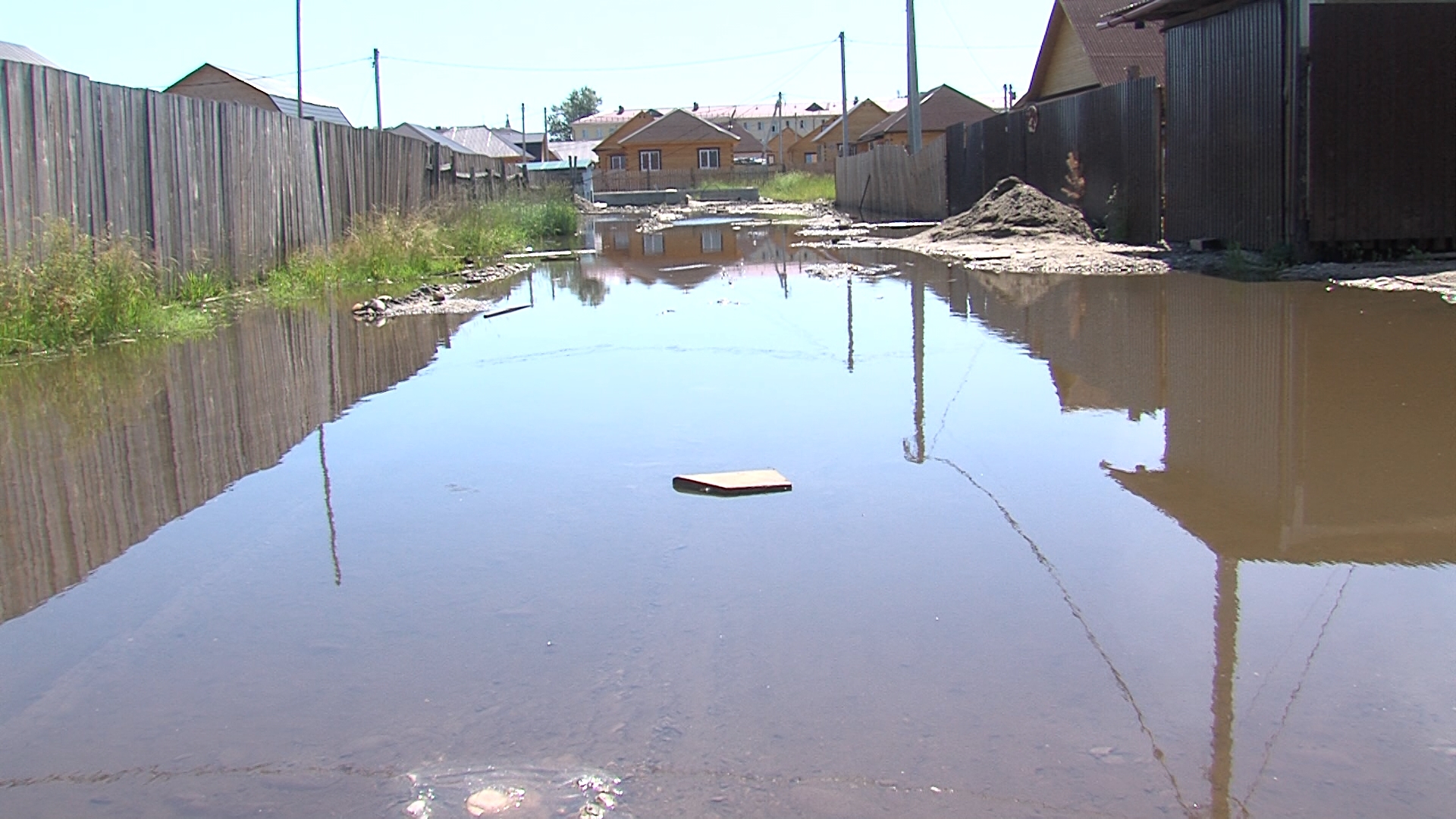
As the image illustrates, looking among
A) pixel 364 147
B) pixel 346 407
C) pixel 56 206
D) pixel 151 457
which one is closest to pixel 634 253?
pixel 364 147

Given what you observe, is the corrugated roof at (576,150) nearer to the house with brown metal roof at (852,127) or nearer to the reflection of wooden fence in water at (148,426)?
the house with brown metal roof at (852,127)

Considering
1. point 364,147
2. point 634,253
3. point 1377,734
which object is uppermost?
point 364,147

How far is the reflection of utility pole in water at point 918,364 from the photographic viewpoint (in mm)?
6453

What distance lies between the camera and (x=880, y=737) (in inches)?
131

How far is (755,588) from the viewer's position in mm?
4496

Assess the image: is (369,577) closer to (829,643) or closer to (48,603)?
(48,603)

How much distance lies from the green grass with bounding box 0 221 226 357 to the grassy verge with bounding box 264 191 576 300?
3018mm

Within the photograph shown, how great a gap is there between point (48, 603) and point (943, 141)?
86.7ft

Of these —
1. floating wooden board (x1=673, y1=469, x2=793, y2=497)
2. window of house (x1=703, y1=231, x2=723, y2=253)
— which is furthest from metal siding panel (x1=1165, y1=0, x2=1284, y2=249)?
floating wooden board (x1=673, y1=469, x2=793, y2=497)

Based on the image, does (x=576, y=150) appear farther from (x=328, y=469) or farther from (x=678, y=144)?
(x=328, y=469)

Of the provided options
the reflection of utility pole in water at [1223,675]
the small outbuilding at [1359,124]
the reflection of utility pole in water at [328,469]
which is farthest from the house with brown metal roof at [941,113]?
the reflection of utility pole in water at [1223,675]

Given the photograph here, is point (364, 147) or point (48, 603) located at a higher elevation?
point (364, 147)

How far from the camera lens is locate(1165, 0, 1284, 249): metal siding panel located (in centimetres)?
1453

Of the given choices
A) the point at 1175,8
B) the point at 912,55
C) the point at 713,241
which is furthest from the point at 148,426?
the point at 912,55
